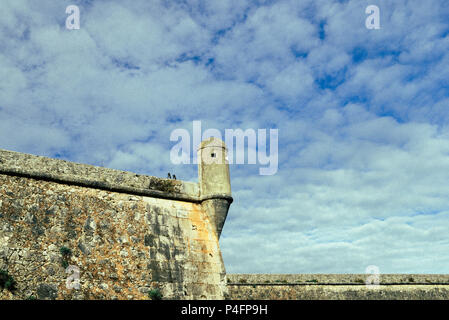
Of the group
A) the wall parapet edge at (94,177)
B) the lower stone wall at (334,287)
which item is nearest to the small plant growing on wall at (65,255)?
the wall parapet edge at (94,177)

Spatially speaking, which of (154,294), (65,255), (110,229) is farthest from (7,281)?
(154,294)

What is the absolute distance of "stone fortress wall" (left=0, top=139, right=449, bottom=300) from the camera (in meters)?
11.8

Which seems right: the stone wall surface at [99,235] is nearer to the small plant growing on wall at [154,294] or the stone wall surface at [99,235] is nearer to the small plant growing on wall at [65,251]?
the small plant growing on wall at [65,251]

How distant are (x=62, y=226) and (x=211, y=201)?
19.1 ft

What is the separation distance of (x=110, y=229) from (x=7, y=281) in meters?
3.58

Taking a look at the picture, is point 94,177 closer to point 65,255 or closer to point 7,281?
point 65,255

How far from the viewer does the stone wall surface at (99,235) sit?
1170cm

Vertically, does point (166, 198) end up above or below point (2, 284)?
above

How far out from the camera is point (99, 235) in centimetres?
1327

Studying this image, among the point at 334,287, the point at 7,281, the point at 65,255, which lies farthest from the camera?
the point at 334,287

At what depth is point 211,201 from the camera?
16.2 meters
